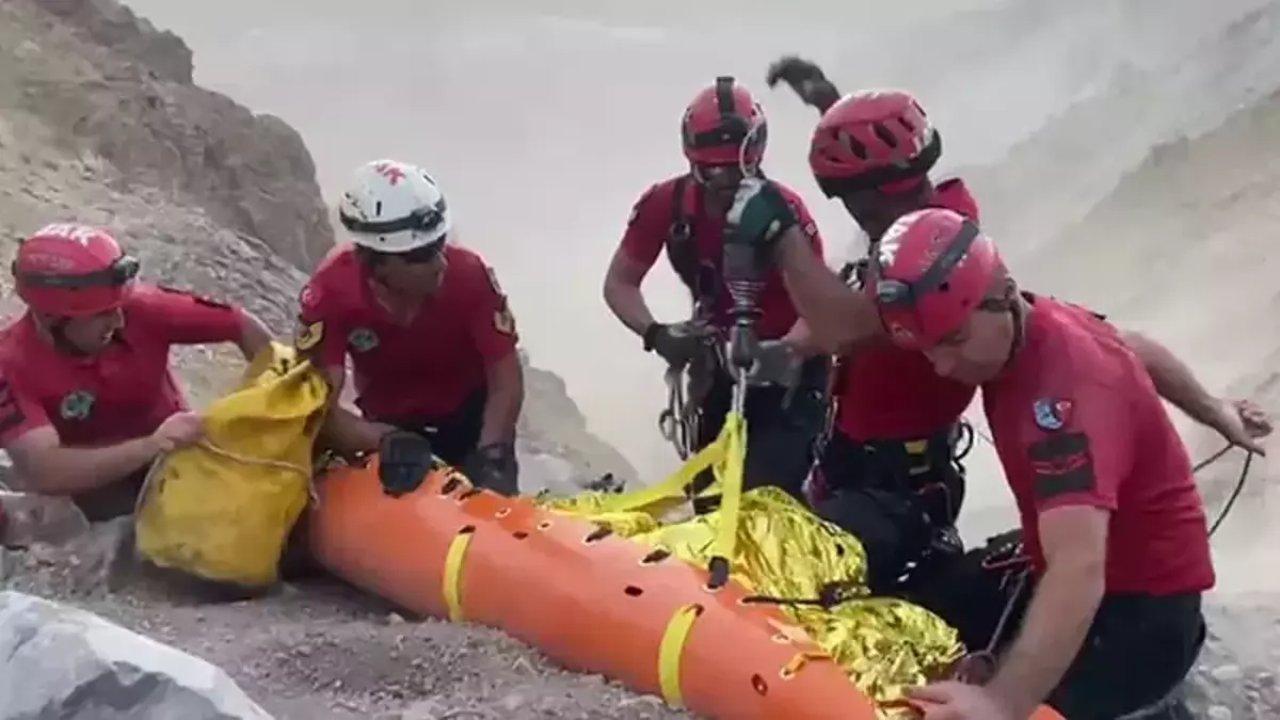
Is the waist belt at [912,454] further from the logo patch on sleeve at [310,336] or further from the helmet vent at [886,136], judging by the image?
the logo patch on sleeve at [310,336]

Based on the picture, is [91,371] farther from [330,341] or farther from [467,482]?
[467,482]

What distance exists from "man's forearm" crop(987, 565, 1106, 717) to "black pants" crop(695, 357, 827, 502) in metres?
2.12

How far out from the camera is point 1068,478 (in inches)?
150

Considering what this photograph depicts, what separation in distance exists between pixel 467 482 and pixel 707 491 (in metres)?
0.75

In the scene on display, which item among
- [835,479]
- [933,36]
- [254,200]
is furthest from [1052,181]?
[835,479]

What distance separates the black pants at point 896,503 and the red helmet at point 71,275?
2.20m

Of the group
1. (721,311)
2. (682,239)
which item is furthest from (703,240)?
(721,311)

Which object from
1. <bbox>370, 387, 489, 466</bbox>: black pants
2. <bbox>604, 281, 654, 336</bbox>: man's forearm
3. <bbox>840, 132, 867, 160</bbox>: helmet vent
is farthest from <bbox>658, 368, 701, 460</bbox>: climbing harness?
<bbox>840, 132, 867, 160</bbox>: helmet vent

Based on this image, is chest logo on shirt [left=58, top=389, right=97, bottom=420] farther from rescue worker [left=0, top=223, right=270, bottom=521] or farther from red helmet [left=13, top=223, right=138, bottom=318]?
red helmet [left=13, top=223, right=138, bottom=318]

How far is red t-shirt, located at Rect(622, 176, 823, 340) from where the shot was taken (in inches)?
232

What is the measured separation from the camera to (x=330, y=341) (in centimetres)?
579

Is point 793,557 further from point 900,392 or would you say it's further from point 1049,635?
point 1049,635

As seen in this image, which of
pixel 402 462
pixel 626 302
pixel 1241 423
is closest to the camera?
pixel 1241 423

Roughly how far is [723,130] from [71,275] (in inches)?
81.8
